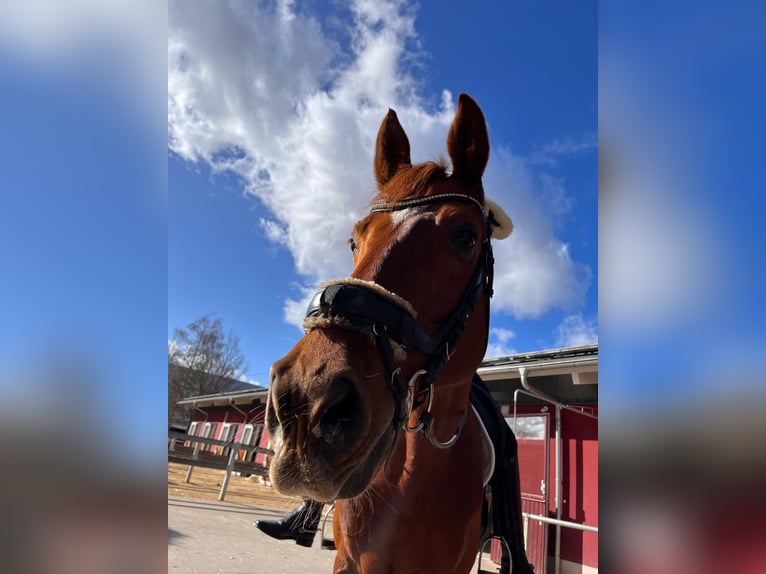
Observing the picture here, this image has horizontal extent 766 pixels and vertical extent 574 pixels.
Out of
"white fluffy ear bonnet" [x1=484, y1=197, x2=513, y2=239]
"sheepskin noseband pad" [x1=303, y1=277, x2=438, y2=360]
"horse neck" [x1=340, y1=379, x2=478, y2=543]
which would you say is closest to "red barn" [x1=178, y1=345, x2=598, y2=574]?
"white fluffy ear bonnet" [x1=484, y1=197, x2=513, y2=239]

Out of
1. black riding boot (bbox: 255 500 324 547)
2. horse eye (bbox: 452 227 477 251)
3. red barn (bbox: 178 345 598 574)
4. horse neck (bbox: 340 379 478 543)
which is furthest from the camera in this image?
red barn (bbox: 178 345 598 574)

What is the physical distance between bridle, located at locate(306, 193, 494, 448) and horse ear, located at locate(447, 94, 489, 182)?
13.0 inches

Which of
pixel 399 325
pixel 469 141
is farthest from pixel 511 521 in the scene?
pixel 469 141

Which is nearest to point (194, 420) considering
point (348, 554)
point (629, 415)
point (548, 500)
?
point (548, 500)

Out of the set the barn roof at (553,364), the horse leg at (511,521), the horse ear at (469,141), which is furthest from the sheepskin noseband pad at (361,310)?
the barn roof at (553,364)

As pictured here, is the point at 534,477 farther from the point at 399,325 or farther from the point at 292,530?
the point at 399,325

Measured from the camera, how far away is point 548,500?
8.48 m

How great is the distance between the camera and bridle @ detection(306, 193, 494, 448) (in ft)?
4.61

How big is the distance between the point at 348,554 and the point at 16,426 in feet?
6.49

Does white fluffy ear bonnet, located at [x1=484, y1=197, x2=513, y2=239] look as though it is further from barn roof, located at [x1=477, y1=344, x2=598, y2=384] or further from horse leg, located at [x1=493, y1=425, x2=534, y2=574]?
barn roof, located at [x1=477, y1=344, x2=598, y2=384]

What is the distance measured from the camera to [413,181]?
2016 mm

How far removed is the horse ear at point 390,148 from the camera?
2.48 meters

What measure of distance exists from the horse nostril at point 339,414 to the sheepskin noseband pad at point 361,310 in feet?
0.63

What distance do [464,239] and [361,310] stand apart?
679mm
